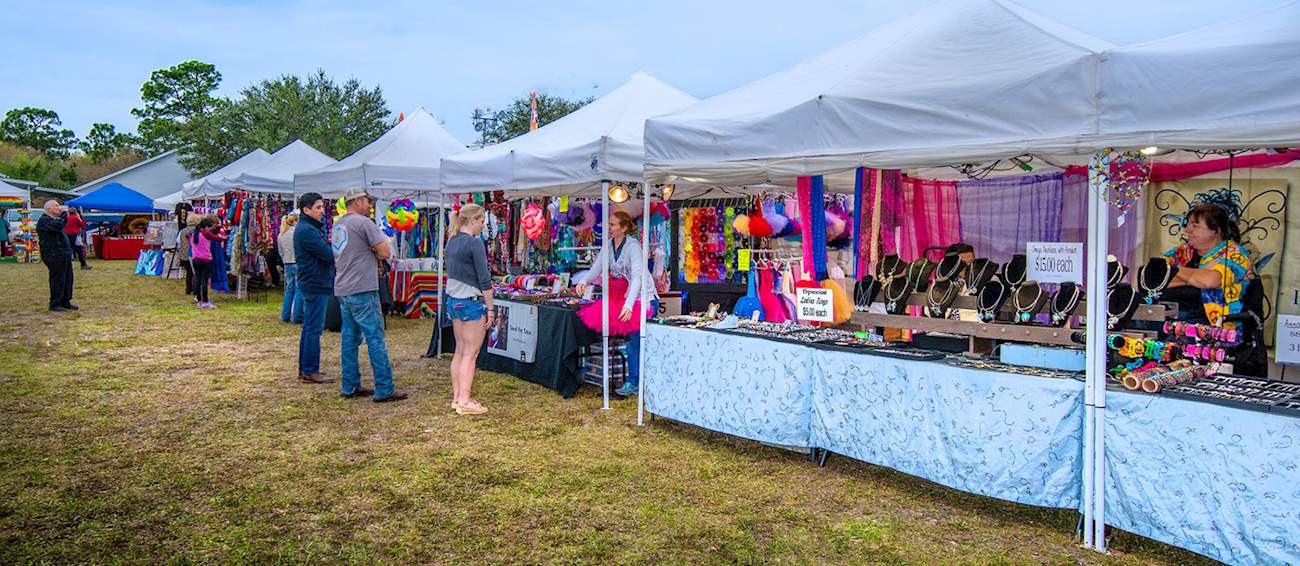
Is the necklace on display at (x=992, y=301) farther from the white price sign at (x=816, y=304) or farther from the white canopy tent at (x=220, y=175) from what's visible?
the white canopy tent at (x=220, y=175)

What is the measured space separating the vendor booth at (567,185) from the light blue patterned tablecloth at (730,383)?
0.69 metres

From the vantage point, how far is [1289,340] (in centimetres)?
401

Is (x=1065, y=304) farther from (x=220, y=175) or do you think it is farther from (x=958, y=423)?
(x=220, y=175)

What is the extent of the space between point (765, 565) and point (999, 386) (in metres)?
1.24

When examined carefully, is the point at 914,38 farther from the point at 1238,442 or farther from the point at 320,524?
the point at 320,524

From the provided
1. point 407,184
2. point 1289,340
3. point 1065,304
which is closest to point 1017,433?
point 1065,304

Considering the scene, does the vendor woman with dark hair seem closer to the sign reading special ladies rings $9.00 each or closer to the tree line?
the sign reading special ladies rings $9.00 each

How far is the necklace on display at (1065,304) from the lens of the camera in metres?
3.88

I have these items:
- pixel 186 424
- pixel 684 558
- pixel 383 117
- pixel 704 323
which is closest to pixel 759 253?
pixel 704 323

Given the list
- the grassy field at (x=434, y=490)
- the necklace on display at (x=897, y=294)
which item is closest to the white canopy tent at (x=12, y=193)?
the grassy field at (x=434, y=490)

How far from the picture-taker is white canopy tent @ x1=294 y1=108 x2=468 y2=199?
8.10 metres

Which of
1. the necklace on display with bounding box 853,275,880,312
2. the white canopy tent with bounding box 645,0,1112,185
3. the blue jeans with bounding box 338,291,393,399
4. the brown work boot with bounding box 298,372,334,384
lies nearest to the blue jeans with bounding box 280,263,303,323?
the brown work boot with bounding box 298,372,334,384

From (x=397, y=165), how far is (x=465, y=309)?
13.1 feet

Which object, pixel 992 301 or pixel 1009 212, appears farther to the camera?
pixel 1009 212
